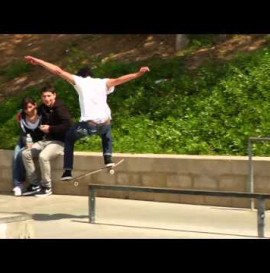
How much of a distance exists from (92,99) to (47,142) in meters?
2.66

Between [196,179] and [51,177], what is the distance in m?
2.54

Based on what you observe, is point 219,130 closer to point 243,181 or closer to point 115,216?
point 243,181

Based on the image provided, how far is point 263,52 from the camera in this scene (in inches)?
470

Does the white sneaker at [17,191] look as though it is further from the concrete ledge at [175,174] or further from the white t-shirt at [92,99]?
the white t-shirt at [92,99]

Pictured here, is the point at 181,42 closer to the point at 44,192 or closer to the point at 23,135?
the point at 23,135

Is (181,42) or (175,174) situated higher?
(181,42)

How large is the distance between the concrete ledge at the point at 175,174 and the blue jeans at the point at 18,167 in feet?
1.71

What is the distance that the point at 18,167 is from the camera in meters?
10.8

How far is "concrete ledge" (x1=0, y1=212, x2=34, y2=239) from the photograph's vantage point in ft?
22.4

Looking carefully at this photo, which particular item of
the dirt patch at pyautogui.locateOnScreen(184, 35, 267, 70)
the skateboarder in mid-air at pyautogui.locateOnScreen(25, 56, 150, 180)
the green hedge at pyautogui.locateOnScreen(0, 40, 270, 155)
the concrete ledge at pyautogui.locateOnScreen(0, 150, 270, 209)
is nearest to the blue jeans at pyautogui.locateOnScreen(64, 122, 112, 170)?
the skateboarder in mid-air at pyautogui.locateOnScreen(25, 56, 150, 180)

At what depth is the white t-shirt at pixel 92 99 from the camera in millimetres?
8219

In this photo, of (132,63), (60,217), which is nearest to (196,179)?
(60,217)

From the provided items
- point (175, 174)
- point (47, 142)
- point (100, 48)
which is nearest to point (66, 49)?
point (100, 48)

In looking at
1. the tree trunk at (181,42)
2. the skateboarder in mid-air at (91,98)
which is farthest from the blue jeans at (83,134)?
the tree trunk at (181,42)
